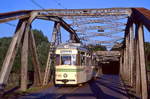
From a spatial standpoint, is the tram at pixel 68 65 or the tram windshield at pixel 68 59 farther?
the tram windshield at pixel 68 59

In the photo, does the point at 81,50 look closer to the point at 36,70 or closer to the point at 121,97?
the point at 36,70

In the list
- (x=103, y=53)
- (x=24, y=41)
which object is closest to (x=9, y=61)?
(x=24, y=41)

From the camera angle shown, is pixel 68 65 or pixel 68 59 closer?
pixel 68 65

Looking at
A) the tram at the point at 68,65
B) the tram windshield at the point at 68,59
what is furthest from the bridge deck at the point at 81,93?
the tram windshield at the point at 68,59

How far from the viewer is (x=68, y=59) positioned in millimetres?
23797

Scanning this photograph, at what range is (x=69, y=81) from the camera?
923 inches

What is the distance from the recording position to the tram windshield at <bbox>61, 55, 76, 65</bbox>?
929 inches

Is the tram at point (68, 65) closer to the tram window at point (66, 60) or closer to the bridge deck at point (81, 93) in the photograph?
the tram window at point (66, 60)

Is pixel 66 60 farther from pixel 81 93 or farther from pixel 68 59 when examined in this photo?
pixel 81 93

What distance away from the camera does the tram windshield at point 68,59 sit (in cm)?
2359

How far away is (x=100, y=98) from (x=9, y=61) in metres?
6.20

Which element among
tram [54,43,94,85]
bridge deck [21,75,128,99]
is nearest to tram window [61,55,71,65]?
tram [54,43,94,85]

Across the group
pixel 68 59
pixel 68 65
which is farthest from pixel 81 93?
pixel 68 59

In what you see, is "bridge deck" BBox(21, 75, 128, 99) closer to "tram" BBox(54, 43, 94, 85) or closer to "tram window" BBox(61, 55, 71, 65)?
"tram" BBox(54, 43, 94, 85)
